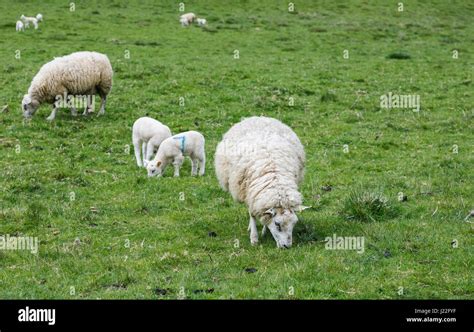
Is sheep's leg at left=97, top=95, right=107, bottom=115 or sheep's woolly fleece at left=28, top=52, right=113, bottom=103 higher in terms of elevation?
sheep's woolly fleece at left=28, top=52, right=113, bottom=103

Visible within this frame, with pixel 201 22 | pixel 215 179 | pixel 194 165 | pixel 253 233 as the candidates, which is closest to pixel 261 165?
pixel 253 233

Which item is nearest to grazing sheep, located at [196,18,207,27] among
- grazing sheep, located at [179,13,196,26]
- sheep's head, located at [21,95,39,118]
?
grazing sheep, located at [179,13,196,26]

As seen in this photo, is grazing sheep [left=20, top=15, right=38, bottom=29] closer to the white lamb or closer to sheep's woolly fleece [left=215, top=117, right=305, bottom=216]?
the white lamb

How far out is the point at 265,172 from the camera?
10.2 metres

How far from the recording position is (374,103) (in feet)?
67.5

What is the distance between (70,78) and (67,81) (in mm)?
121

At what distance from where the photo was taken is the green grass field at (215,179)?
8.74 metres

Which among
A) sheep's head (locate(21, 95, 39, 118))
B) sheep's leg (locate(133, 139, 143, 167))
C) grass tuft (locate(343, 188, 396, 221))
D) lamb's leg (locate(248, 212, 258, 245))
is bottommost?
lamb's leg (locate(248, 212, 258, 245))

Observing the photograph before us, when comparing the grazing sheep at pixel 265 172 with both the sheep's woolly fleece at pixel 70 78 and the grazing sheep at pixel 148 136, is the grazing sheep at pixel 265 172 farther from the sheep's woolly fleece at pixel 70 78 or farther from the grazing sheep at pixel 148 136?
the sheep's woolly fleece at pixel 70 78

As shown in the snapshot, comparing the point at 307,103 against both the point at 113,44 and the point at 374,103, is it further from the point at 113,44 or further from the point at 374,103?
the point at 113,44

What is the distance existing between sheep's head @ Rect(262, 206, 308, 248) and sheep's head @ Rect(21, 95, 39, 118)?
10792mm

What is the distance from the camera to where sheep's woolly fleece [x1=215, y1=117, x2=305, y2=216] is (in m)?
9.82
